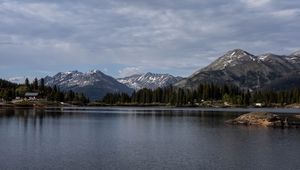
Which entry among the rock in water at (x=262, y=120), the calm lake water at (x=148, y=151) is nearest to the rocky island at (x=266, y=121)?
the rock in water at (x=262, y=120)

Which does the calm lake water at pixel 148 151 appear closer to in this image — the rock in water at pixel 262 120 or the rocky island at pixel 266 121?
the rocky island at pixel 266 121

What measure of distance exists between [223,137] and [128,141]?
20.2 meters

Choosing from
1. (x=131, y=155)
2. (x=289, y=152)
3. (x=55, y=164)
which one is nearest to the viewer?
(x=55, y=164)

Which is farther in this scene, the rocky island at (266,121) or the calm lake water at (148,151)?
the rocky island at (266,121)

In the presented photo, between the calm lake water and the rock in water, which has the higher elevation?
the rock in water

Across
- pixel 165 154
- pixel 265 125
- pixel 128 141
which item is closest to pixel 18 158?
pixel 165 154

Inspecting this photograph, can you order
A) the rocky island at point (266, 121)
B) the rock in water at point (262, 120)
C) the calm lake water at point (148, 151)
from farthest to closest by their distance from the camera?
the rock in water at point (262, 120) < the rocky island at point (266, 121) < the calm lake water at point (148, 151)

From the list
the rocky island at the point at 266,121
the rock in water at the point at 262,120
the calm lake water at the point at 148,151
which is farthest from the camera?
the rock in water at the point at 262,120

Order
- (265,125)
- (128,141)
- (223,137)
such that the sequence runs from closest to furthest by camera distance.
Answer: (128,141)
(223,137)
(265,125)

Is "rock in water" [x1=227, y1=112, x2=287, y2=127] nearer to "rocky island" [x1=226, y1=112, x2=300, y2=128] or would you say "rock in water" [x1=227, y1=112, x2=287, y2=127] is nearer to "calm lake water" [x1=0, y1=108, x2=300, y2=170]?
"rocky island" [x1=226, y1=112, x2=300, y2=128]

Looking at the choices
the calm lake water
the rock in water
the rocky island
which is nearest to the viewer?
the calm lake water

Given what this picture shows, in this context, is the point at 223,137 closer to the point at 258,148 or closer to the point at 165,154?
the point at 258,148

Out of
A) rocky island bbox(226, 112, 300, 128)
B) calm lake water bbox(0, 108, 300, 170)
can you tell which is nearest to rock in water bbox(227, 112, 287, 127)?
rocky island bbox(226, 112, 300, 128)

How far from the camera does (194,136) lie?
312 ft
